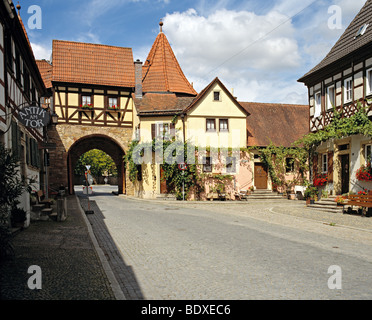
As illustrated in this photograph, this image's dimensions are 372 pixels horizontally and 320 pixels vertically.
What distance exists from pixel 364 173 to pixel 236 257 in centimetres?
1150

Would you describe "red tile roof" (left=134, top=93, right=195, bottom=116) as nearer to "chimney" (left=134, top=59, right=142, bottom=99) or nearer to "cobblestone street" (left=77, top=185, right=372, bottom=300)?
"chimney" (left=134, top=59, right=142, bottom=99)

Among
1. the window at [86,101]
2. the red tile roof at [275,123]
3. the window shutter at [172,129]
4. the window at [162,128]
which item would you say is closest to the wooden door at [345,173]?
the red tile roof at [275,123]

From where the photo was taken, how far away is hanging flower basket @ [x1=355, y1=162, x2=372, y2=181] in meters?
17.0

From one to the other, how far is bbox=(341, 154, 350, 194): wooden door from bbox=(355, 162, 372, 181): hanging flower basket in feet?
5.43

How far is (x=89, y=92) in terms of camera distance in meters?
30.7

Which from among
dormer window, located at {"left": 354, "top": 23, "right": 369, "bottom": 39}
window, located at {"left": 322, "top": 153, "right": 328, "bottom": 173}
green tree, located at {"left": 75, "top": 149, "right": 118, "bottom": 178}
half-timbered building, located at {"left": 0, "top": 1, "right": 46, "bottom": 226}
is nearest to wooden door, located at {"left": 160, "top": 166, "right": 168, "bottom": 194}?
window, located at {"left": 322, "top": 153, "right": 328, "bottom": 173}

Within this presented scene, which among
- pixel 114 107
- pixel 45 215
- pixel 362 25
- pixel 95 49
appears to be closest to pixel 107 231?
pixel 45 215

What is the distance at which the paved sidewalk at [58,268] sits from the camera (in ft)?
17.6

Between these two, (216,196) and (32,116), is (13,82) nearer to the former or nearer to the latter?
(32,116)

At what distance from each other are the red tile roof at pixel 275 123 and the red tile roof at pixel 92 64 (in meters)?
10.5

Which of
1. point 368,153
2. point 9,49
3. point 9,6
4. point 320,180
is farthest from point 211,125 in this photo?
point 9,6

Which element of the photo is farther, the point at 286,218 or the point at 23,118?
the point at 286,218

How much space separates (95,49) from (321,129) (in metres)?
21.1
